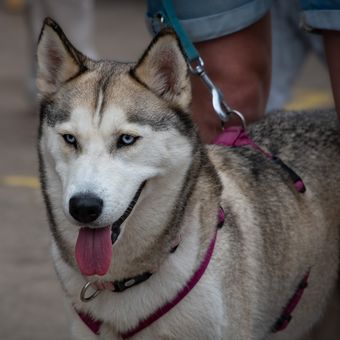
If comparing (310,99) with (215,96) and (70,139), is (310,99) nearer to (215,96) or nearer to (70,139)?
(215,96)

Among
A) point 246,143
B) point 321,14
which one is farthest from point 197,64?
point 321,14

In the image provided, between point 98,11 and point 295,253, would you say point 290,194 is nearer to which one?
point 295,253

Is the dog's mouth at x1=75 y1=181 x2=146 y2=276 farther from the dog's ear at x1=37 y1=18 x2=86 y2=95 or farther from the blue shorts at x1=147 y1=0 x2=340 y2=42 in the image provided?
the blue shorts at x1=147 y1=0 x2=340 y2=42

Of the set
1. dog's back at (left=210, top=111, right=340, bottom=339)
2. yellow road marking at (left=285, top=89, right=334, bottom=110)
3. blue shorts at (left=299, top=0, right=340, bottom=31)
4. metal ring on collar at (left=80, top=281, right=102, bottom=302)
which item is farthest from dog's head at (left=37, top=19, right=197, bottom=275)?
yellow road marking at (left=285, top=89, right=334, bottom=110)

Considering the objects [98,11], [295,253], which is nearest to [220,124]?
[295,253]

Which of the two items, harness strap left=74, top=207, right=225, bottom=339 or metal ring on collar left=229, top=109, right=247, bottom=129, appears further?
metal ring on collar left=229, top=109, right=247, bottom=129

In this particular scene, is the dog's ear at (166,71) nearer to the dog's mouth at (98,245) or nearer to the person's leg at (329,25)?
the dog's mouth at (98,245)

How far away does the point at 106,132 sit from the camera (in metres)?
3.75

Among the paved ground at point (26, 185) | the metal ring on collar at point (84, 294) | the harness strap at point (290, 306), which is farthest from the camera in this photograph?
the paved ground at point (26, 185)

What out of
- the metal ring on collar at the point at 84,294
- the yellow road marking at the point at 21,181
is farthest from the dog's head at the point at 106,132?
the yellow road marking at the point at 21,181

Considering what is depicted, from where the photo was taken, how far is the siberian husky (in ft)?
12.4

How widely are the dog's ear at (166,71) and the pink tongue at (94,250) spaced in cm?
56

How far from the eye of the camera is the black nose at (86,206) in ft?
12.0

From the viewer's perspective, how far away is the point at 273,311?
4461 millimetres
